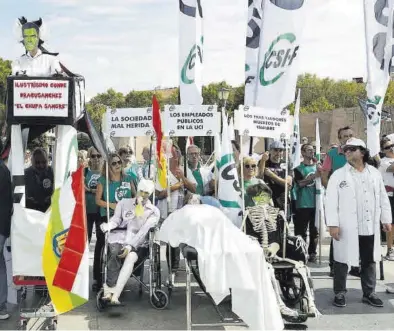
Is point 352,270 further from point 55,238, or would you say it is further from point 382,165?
point 55,238

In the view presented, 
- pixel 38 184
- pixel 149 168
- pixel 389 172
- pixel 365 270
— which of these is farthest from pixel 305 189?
pixel 38 184

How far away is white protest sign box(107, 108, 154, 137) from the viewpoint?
733 centimetres

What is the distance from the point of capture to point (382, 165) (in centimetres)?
866

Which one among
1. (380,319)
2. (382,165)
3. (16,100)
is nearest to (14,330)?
(16,100)

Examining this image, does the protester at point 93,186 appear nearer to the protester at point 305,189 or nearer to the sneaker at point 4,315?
the sneaker at point 4,315

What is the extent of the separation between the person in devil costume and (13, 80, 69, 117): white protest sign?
416mm

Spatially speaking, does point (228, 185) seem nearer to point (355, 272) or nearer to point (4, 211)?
point (355, 272)

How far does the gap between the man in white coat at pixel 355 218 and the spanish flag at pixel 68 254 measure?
2.65 meters

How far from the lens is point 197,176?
721 cm

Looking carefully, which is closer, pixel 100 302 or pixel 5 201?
pixel 5 201

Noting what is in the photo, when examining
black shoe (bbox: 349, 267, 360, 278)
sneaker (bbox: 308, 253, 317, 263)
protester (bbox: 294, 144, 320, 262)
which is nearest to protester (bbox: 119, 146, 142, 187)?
protester (bbox: 294, 144, 320, 262)

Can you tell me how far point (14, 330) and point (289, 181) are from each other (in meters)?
3.66

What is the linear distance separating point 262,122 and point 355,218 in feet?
4.93

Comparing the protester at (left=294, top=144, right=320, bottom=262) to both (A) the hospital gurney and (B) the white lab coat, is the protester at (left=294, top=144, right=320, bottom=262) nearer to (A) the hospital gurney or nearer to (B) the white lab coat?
(B) the white lab coat
